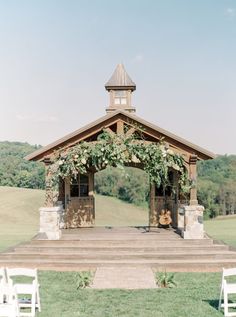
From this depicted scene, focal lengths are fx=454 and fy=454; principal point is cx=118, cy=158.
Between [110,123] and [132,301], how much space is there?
7.38m

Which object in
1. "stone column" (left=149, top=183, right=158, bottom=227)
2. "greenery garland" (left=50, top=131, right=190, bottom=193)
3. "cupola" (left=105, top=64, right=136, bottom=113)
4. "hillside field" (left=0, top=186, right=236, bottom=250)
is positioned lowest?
"hillside field" (left=0, top=186, right=236, bottom=250)

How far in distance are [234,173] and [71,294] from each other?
89.0m

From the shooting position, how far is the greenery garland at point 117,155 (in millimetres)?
15156

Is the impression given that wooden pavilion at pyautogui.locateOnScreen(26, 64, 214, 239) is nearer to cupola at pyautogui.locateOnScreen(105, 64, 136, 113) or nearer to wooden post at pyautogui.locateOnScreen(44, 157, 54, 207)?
wooden post at pyautogui.locateOnScreen(44, 157, 54, 207)

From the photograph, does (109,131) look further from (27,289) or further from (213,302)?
(27,289)

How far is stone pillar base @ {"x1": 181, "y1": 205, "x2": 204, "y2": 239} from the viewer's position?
588 inches

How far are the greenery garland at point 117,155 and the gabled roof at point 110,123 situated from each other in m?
0.28

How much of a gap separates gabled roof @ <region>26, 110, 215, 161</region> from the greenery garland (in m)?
0.28

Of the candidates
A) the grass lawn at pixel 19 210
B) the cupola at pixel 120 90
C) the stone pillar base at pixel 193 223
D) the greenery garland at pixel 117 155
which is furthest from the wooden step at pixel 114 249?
the grass lawn at pixel 19 210

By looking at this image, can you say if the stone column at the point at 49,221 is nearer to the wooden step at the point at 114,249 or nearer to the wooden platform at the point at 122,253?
the wooden platform at the point at 122,253

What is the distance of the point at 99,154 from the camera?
15125 mm

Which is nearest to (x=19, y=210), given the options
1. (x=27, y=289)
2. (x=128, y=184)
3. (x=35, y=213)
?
(x=35, y=213)

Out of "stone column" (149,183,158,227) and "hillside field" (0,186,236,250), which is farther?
"hillside field" (0,186,236,250)

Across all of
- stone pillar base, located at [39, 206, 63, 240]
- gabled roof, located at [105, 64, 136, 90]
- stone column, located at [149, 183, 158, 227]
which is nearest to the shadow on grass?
stone pillar base, located at [39, 206, 63, 240]
